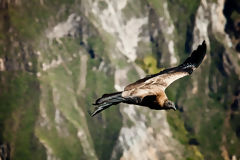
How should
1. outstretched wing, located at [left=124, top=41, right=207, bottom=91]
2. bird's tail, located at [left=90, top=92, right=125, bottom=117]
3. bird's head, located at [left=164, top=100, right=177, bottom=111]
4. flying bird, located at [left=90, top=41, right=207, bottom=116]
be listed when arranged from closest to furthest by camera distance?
bird's tail, located at [left=90, top=92, right=125, bottom=117] < flying bird, located at [left=90, top=41, right=207, bottom=116] < bird's head, located at [left=164, top=100, right=177, bottom=111] < outstretched wing, located at [left=124, top=41, right=207, bottom=91]

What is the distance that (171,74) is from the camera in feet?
147

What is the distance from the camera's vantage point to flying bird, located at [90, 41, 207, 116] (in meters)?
36.5

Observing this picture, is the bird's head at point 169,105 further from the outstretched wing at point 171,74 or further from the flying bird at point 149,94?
the outstretched wing at point 171,74

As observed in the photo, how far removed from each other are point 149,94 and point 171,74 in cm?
669

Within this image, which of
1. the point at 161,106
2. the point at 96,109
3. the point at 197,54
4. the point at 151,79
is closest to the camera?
the point at 96,109

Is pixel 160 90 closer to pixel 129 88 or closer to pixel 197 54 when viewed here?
pixel 129 88

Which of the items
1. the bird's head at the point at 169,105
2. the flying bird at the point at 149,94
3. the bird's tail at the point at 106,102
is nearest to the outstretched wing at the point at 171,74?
the flying bird at the point at 149,94

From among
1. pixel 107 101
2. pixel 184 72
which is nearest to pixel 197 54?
pixel 184 72

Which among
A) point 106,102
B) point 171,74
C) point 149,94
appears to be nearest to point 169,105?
point 149,94

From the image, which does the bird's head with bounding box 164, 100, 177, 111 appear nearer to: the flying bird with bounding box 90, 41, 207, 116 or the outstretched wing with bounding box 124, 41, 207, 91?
the flying bird with bounding box 90, 41, 207, 116

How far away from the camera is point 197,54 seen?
47.6 m

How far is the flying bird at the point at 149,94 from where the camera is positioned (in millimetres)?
36472

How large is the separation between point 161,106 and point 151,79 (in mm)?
4966

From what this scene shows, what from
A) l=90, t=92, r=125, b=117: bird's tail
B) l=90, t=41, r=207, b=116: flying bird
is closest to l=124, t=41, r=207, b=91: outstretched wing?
l=90, t=41, r=207, b=116: flying bird
